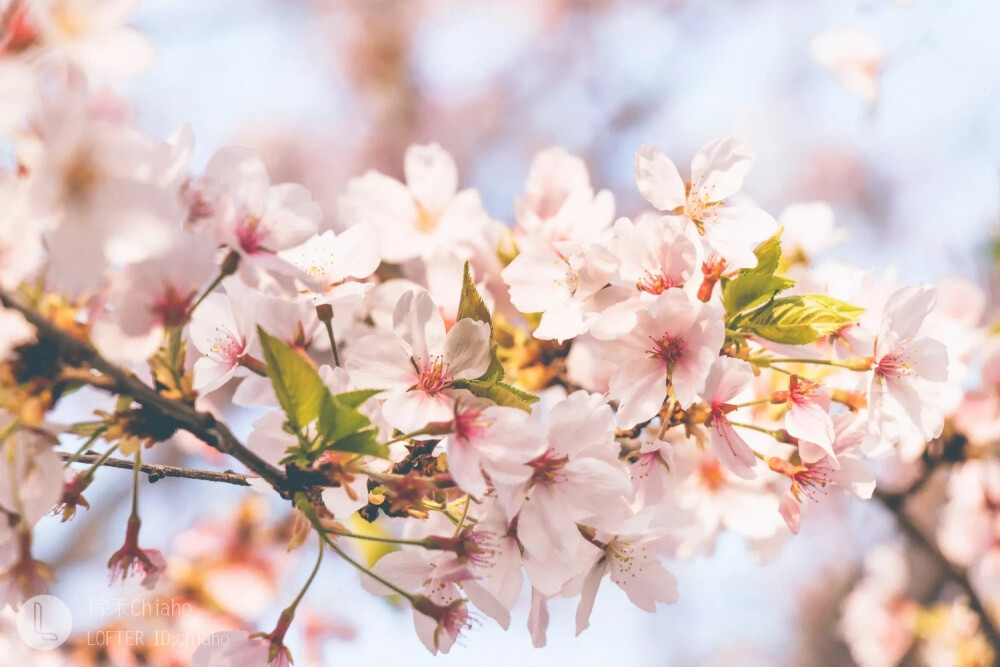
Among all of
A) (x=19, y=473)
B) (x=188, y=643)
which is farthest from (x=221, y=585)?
(x=19, y=473)

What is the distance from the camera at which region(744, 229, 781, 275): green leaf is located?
0.83 meters

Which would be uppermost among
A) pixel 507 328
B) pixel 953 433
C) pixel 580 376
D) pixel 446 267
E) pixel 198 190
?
pixel 198 190

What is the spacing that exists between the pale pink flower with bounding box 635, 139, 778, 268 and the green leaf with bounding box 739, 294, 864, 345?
0.07 metres

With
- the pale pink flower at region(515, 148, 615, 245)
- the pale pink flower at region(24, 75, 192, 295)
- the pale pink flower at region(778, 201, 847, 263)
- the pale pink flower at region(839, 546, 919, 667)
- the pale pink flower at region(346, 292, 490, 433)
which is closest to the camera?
the pale pink flower at region(24, 75, 192, 295)

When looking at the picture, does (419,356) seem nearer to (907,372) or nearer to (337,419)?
(337,419)

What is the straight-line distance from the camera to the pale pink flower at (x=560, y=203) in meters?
1.13

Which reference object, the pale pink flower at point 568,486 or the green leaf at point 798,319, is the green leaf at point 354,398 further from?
the green leaf at point 798,319

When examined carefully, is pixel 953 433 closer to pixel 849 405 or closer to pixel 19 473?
pixel 849 405

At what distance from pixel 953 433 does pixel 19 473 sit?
67.2 inches

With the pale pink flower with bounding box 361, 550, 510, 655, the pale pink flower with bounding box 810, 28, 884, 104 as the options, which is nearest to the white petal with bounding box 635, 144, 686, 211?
the pale pink flower with bounding box 361, 550, 510, 655

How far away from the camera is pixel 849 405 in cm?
88

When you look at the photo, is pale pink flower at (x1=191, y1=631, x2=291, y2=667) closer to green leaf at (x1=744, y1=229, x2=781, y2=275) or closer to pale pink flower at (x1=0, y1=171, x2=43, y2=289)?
pale pink flower at (x1=0, y1=171, x2=43, y2=289)

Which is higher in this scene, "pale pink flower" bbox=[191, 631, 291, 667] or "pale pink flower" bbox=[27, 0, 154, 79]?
"pale pink flower" bbox=[27, 0, 154, 79]

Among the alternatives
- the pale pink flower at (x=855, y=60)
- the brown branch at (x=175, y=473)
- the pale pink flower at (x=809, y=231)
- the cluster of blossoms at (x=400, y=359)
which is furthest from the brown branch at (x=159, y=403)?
the pale pink flower at (x=855, y=60)
